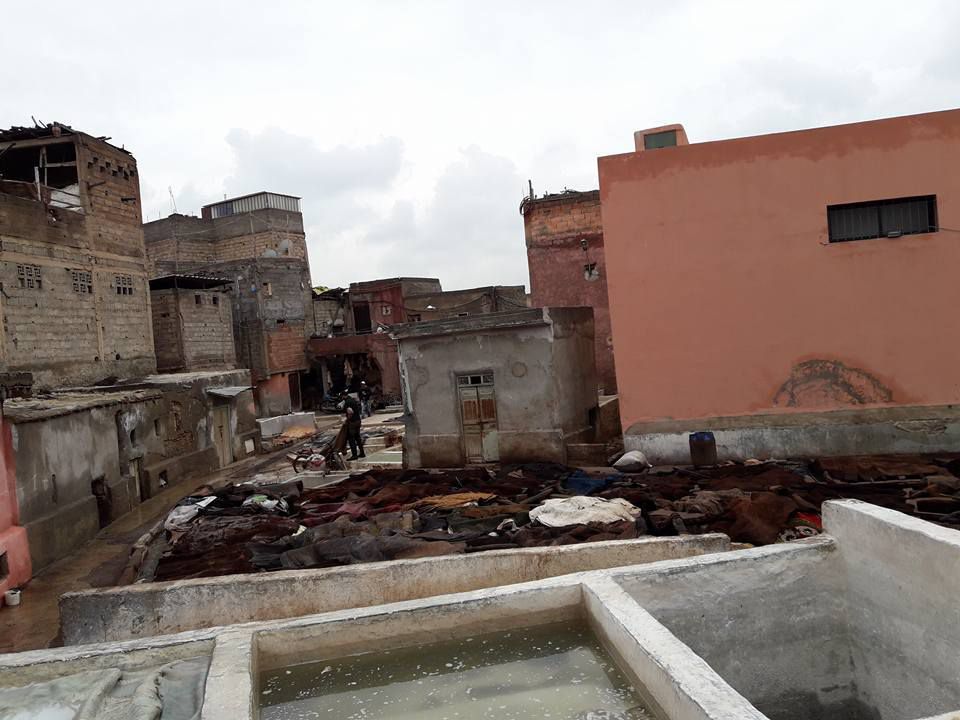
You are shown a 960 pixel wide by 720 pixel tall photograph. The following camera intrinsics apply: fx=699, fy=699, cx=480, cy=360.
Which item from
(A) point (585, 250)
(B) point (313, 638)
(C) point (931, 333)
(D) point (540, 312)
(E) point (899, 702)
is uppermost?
(A) point (585, 250)

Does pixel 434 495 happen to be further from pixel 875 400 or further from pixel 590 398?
pixel 875 400

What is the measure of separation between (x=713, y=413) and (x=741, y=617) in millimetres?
8530

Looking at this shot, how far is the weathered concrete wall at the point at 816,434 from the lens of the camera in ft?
41.9

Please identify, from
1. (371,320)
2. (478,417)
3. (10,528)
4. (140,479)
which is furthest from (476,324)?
(371,320)

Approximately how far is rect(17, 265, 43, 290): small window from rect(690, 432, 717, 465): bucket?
19.9 m

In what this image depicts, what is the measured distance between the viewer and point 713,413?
44.5ft

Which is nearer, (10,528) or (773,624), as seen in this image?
(773,624)

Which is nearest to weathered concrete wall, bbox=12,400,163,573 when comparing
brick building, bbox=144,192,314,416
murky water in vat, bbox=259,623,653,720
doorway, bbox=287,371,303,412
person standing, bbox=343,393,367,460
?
person standing, bbox=343,393,367,460

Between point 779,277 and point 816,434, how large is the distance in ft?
9.92

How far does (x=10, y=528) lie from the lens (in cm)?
1110

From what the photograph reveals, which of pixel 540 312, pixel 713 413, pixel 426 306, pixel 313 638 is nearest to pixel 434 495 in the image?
pixel 540 312

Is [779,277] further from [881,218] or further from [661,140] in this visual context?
[661,140]

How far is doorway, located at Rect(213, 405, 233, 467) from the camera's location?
22062 millimetres

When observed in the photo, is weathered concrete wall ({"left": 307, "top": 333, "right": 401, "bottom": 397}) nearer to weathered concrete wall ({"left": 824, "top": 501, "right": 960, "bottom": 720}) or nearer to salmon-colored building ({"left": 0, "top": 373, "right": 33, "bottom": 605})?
salmon-colored building ({"left": 0, "top": 373, "right": 33, "bottom": 605})
